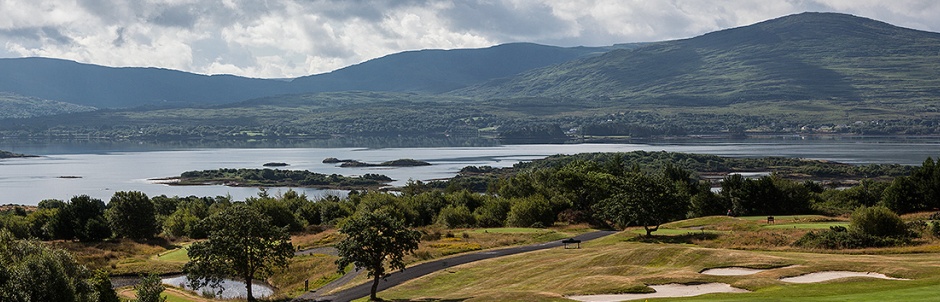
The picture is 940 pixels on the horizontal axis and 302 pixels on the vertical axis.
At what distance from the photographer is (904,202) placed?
78.8m

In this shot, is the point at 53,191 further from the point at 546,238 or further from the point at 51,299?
the point at 51,299

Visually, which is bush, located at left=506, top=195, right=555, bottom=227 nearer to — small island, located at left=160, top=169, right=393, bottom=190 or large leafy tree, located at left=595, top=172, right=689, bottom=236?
large leafy tree, located at left=595, top=172, right=689, bottom=236

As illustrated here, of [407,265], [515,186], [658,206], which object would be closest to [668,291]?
[407,265]

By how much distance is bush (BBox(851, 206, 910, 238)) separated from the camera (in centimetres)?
4862

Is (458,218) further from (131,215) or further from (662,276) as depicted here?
(662,276)

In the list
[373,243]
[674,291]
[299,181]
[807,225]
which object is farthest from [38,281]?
[299,181]

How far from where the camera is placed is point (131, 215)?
81.6m

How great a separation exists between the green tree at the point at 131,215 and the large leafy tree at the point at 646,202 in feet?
158

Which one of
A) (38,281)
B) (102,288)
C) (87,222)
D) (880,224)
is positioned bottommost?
(87,222)

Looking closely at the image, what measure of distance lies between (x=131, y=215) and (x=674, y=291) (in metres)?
63.8

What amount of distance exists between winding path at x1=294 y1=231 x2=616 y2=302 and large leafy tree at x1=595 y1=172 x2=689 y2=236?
153 inches

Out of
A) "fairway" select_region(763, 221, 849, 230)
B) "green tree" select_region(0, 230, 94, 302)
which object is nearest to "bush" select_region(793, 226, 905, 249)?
"fairway" select_region(763, 221, 849, 230)

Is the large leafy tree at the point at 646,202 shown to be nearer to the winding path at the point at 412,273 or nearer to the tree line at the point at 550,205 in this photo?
the tree line at the point at 550,205

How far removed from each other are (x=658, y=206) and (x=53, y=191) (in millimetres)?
151449
